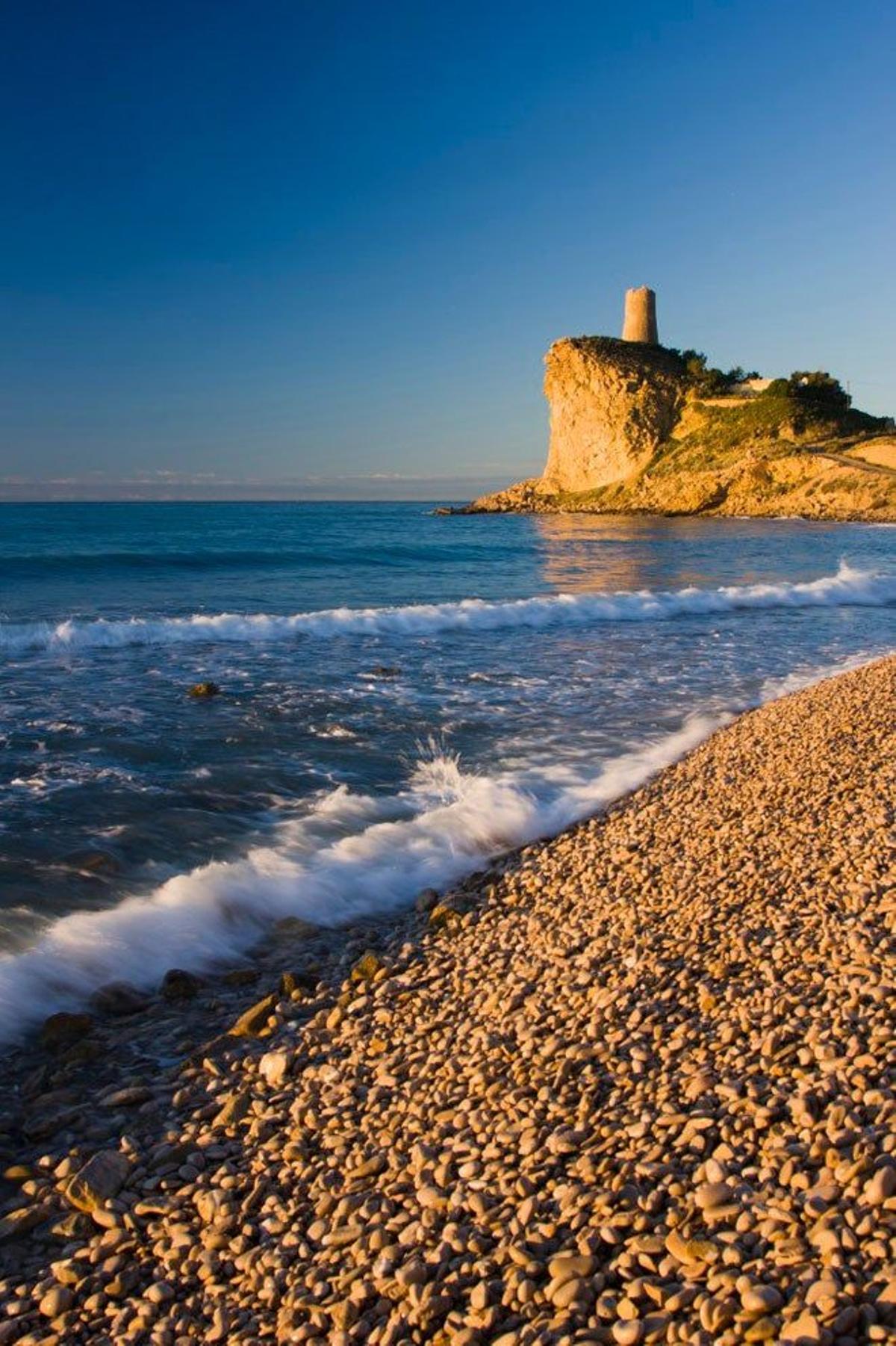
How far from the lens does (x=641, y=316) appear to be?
306ft

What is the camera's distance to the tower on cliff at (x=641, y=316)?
93375 millimetres

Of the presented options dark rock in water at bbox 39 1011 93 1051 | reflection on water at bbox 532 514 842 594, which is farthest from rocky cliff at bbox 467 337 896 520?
dark rock in water at bbox 39 1011 93 1051

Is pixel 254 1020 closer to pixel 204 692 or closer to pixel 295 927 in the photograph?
pixel 295 927

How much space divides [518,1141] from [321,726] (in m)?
8.71

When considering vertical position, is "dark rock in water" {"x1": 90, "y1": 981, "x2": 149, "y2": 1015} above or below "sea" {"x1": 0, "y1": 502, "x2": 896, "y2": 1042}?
below

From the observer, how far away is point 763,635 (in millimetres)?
19672

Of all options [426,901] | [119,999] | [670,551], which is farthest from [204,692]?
[670,551]

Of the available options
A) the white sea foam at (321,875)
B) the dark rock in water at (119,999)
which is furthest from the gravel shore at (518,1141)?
the white sea foam at (321,875)

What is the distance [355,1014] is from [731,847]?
3.12 meters

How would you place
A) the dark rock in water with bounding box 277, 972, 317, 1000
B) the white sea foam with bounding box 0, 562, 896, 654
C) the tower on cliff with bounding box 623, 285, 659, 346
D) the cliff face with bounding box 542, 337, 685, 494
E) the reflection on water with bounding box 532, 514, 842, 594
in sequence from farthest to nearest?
the tower on cliff with bounding box 623, 285, 659, 346, the cliff face with bounding box 542, 337, 685, 494, the reflection on water with bounding box 532, 514, 842, 594, the white sea foam with bounding box 0, 562, 896, 654, the dark rock in water with bounding box 277, 972, 317, 1000

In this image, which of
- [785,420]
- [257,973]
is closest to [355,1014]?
[257,973]

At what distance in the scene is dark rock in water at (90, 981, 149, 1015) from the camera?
18.4 ft

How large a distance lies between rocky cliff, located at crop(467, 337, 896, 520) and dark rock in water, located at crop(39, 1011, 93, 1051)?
59403 millimetres

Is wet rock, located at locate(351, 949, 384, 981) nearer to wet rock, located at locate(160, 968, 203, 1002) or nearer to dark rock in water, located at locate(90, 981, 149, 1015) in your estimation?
wet rock, located at locate(160, 968, 203, 1002)
